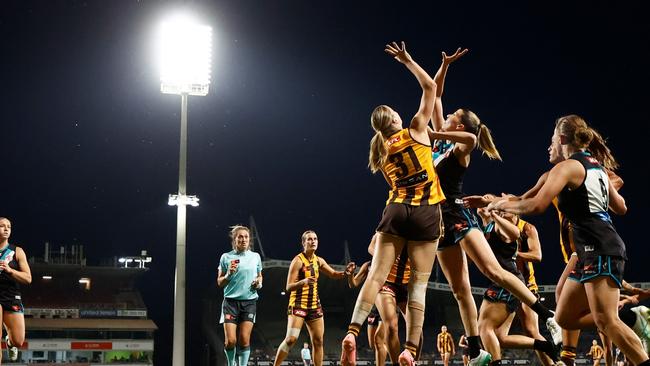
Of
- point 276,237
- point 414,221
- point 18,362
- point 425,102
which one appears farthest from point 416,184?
point 276,237

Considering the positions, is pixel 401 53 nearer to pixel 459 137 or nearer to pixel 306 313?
pixel 459 137

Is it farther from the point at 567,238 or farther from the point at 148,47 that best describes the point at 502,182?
the point at 567,238

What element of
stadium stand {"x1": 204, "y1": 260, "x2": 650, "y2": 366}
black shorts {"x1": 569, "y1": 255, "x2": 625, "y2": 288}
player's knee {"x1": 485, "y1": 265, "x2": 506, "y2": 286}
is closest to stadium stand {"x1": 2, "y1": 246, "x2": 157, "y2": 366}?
stadium stand {"x1": 204, "y1": 260, "x2": 650, "y2": 366}

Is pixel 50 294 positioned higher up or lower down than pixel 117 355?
higher up

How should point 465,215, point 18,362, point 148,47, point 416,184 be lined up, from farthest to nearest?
point 18,362 → point 148,47 → point 465,215 → point 416,184

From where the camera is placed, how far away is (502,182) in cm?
4028

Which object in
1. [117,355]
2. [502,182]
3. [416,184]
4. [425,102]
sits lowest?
[117,355]

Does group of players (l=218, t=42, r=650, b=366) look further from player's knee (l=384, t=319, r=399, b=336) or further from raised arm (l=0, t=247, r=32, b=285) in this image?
raised arm (l=0, t=247, r=32, b=285)

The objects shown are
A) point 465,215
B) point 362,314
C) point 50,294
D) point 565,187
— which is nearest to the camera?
point 565,187

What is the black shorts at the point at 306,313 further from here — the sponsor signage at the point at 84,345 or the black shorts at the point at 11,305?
the sponsor signage at the point at 84,345

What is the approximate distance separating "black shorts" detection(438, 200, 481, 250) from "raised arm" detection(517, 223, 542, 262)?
2.27 meters

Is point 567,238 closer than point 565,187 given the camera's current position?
No

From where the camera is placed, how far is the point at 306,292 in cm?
1088

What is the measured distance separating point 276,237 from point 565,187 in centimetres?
5434
